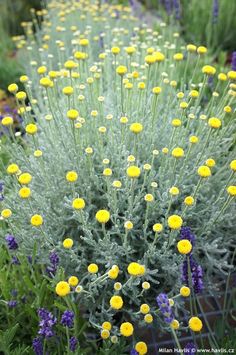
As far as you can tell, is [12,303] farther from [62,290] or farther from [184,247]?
[184,247]

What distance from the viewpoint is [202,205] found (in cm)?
206

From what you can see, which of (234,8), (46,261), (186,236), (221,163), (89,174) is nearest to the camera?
(186,236)

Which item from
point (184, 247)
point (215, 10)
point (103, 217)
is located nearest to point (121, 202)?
point (103, 217)

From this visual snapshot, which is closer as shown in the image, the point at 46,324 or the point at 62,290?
the point at 62,290

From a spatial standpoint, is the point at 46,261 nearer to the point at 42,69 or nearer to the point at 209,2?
the point at 42,69

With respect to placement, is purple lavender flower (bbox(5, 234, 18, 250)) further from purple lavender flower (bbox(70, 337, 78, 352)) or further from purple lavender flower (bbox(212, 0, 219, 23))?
purple lavender flower (bbox(212, 0, 219, 23))

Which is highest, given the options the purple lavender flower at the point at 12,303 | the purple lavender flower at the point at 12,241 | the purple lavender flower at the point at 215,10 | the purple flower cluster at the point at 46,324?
the purple lavender flower at the point at 215,10

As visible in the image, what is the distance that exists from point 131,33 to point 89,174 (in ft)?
7.25

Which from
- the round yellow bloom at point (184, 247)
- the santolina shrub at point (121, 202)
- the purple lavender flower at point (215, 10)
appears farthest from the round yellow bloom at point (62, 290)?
the purple lavender flower at point (215, 10)

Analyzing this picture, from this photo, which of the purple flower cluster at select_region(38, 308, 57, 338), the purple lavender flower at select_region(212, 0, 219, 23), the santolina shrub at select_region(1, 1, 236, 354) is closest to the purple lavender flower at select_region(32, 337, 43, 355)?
the purple flower cluster at select_region(38, 308, 57, 338)

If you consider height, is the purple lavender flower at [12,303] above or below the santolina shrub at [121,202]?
below

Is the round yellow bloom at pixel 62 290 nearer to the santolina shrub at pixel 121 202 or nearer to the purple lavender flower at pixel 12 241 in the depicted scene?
the santolina shrub at pixel 121 202

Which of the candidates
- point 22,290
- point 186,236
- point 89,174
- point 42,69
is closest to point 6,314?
point 22,290

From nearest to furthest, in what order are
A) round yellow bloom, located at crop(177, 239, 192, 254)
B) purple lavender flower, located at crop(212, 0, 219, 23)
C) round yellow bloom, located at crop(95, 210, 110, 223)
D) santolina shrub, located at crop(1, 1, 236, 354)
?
round yellow bloom, located at crop(177, 239, 192, 254), round yellow bloom, located at crop(95, 210, 110, 223), santolina shrub, located at crop(1, 1, 236, 354), purple lavender flower, located at crop(212, 0, 219, 23)
